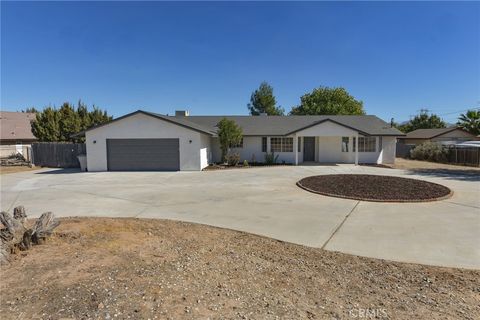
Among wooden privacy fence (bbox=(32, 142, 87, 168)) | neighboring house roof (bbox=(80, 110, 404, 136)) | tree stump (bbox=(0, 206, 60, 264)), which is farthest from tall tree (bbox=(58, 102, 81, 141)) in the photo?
tree stump (bbox=(0, 206, 60, 264))

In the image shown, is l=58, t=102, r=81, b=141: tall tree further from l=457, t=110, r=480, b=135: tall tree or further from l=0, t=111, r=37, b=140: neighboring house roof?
l=457, t=110, r=480, b=135: tall tree

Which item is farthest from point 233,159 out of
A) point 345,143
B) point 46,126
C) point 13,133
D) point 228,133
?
point 13,133

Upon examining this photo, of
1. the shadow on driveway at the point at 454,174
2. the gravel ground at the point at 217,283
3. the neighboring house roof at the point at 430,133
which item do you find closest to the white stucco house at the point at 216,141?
the shadow on driveway at the point at 454,174

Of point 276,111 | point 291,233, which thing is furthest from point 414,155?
point 276,111

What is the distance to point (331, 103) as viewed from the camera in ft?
150

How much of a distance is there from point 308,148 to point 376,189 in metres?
12.9

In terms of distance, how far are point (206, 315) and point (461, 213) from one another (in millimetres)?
7798

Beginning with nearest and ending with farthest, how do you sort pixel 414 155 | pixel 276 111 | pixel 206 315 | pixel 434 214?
pixel 206 315 < pixel 434 214 < pixel 414 155 < pixel 276 111

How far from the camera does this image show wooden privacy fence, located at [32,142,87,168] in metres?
21.4

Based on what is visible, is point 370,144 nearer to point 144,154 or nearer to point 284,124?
point 284,124

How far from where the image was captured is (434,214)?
26.1 feet

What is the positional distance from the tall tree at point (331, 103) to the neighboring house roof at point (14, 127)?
37.3m

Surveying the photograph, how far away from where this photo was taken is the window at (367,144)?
22766mm

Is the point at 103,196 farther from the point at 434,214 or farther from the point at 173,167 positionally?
the point at 434,214
